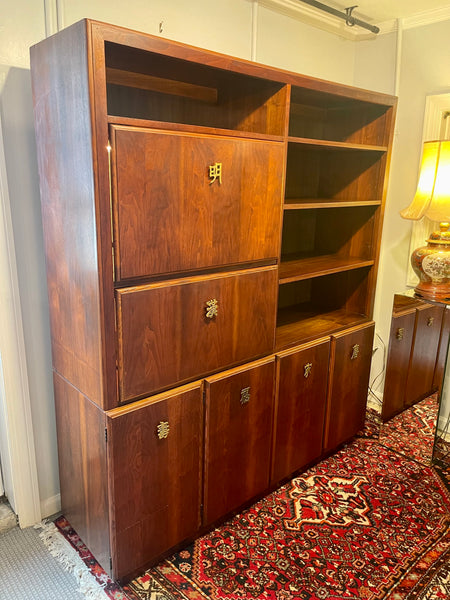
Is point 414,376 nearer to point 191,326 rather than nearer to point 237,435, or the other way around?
point 237,435

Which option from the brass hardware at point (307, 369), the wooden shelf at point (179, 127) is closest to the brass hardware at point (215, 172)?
the wooden shelf at point (179, 127)

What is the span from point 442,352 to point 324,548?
1.33m

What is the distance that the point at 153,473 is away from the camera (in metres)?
1.61

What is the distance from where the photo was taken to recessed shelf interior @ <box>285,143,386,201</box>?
2365 mm

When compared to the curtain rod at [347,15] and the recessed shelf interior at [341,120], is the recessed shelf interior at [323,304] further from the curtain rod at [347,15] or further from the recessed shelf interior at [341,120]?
the curtain rod at [347,15]

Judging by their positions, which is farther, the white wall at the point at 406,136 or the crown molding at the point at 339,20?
the white wall at the point at 406,136

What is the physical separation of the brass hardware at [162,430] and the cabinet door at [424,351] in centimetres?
161

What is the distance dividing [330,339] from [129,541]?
4.01 ft

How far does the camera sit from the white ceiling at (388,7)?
2.29 m

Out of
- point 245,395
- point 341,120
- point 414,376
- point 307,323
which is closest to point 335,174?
point 341,120

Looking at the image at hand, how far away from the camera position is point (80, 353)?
5.08 ft

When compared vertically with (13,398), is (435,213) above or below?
above

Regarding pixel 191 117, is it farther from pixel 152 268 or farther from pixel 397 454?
pixel 397 454

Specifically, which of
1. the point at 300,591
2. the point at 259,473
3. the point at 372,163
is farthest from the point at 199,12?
the point at 300,591
